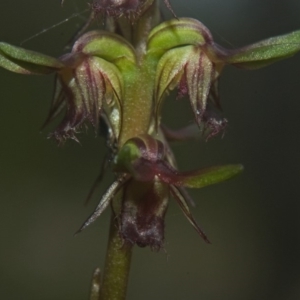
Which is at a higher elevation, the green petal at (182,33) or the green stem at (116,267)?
the green petal at (182,33)

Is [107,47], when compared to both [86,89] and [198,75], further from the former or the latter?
[198,75]

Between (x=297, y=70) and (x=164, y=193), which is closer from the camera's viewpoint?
(x=164, y=193)

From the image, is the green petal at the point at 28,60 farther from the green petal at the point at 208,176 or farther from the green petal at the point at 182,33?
the green petal at the point at 208,176

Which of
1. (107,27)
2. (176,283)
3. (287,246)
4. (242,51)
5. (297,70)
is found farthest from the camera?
(297,70)

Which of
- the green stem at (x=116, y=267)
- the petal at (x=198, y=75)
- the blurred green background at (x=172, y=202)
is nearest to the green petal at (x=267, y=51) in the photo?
the petal at (x=198, y=75)

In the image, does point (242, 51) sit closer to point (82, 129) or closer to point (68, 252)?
point (82, 129)

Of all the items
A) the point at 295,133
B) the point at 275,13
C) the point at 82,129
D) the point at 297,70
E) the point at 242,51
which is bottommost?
the point at 82,129

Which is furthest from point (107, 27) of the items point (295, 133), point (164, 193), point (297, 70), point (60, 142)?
point (297, 70)

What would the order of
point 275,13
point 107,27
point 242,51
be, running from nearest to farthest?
point 242,51
point 107,27
point 275,13

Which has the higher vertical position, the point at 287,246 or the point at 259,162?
the point at 259,162
